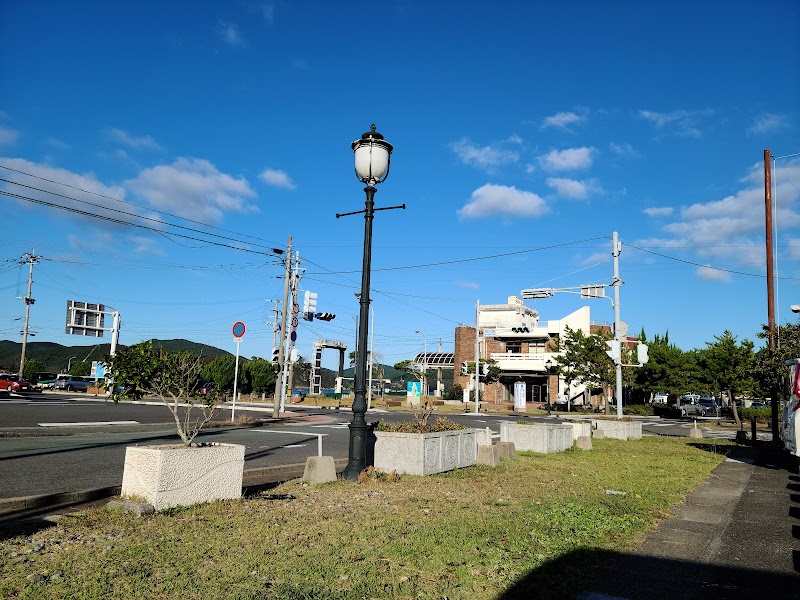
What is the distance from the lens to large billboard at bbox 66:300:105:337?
39.3 meters

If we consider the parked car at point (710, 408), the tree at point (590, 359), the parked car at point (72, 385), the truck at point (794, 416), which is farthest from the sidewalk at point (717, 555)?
the parked car at point (72, 385)

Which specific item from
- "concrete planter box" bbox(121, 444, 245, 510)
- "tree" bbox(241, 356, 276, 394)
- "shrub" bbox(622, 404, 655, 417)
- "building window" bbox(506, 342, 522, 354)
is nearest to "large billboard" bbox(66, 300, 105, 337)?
"tree" bbox(241, 356, 276, 394)

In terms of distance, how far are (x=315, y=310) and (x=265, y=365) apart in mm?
27472

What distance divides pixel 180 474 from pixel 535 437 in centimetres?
1018

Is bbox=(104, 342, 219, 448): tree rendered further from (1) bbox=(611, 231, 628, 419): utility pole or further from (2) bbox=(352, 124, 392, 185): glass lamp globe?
(1) bbox=(611, 231, 628, 419): utility pole

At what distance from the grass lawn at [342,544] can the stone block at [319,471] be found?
25cm

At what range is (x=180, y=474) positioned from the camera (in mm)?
6348

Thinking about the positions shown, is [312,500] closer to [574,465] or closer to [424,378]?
[574,465]

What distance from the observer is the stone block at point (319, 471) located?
27.6ft

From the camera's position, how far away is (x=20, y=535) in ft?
16.7

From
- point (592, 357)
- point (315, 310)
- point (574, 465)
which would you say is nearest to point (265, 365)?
point (315, 310)

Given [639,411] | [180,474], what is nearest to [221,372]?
[639,411]

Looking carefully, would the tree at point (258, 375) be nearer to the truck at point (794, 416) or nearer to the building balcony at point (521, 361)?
the building balcony at point (521, 361)

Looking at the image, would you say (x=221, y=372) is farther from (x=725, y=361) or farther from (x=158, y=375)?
(x=158, y=375)
